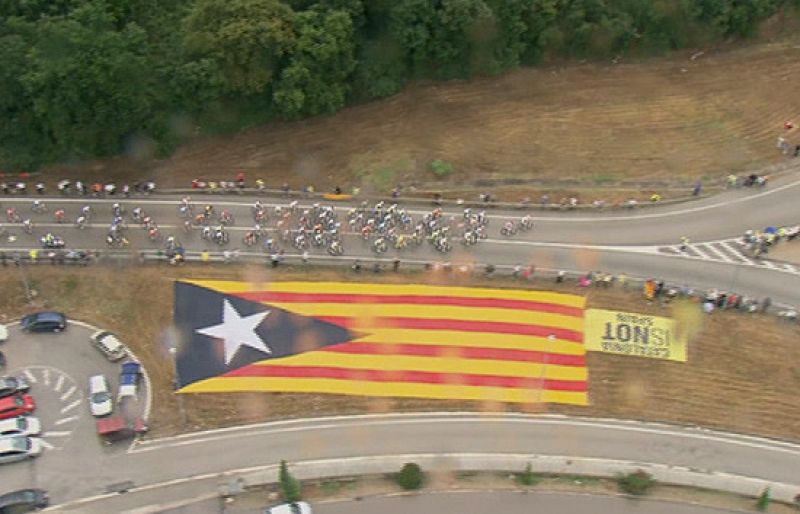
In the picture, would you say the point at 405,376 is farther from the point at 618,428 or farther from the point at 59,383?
the point at 59,383

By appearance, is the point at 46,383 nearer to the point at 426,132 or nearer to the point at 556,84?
the point at 426,132

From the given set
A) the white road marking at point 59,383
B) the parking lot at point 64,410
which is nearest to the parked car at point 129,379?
the parking lot at point 64,410

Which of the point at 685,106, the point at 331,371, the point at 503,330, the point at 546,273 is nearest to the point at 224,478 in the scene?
the point at 331,371

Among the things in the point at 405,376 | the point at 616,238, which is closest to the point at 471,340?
the point at 405,376

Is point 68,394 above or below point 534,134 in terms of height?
below

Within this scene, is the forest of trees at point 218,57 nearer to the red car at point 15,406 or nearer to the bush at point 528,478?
the red car at point 15,406

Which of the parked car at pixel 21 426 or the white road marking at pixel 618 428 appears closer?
the parked car at pixel 21 426
